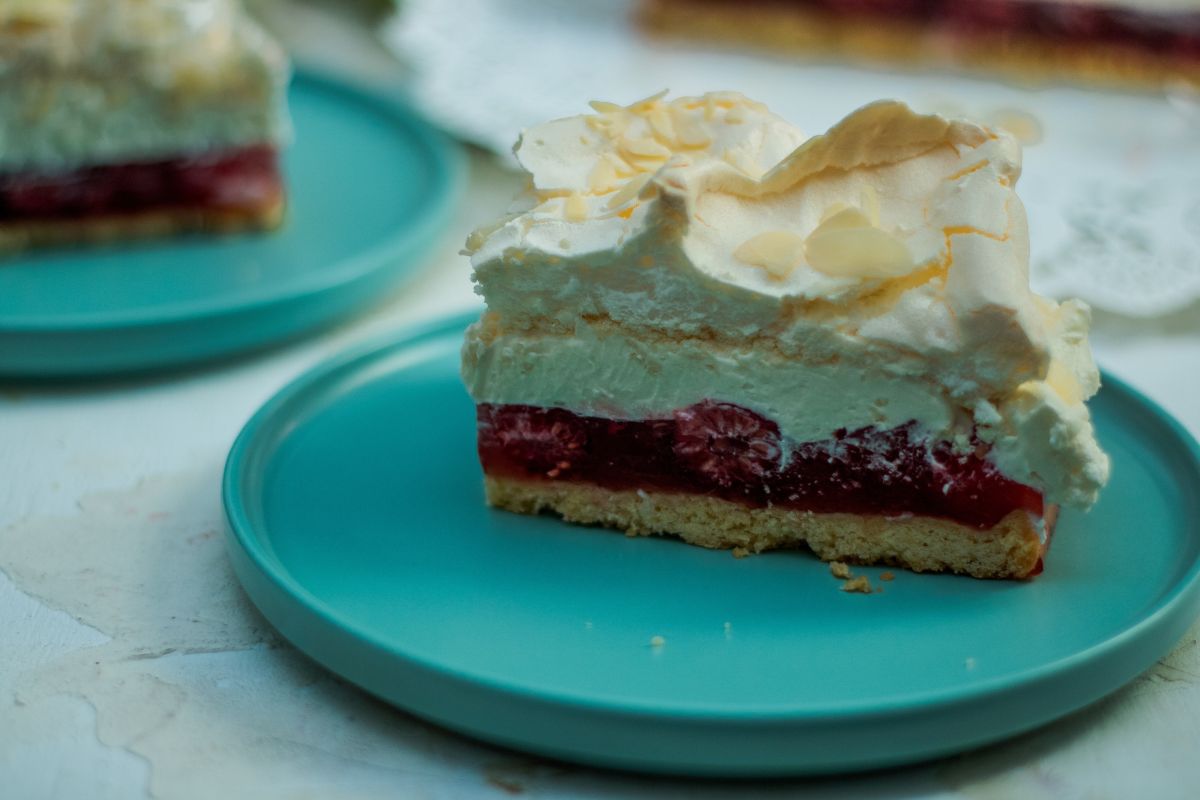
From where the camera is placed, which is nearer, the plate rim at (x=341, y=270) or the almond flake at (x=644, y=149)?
the almond flake at (x=644, y=149)

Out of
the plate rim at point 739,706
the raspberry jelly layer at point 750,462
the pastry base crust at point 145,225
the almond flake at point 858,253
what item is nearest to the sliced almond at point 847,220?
the almond flake at point 858,253

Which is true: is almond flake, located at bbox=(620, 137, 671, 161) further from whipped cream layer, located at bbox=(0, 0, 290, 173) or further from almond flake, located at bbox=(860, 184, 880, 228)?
whipped cream layer, located at bbox=(0, 0, 290, 173)

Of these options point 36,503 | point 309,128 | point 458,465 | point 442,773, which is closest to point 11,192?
point 309,128

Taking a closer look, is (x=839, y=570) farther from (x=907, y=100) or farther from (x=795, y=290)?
(x=907, y=100)

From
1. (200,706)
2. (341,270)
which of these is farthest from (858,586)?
(341,270)

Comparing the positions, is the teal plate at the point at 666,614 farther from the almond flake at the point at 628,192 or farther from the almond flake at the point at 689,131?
the almond flake at the point at 689,131

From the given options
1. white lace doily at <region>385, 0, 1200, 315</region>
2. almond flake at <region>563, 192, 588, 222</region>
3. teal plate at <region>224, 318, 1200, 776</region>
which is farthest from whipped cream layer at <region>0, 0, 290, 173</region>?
almond flake at <region>563, 192, 588, 222</region>
